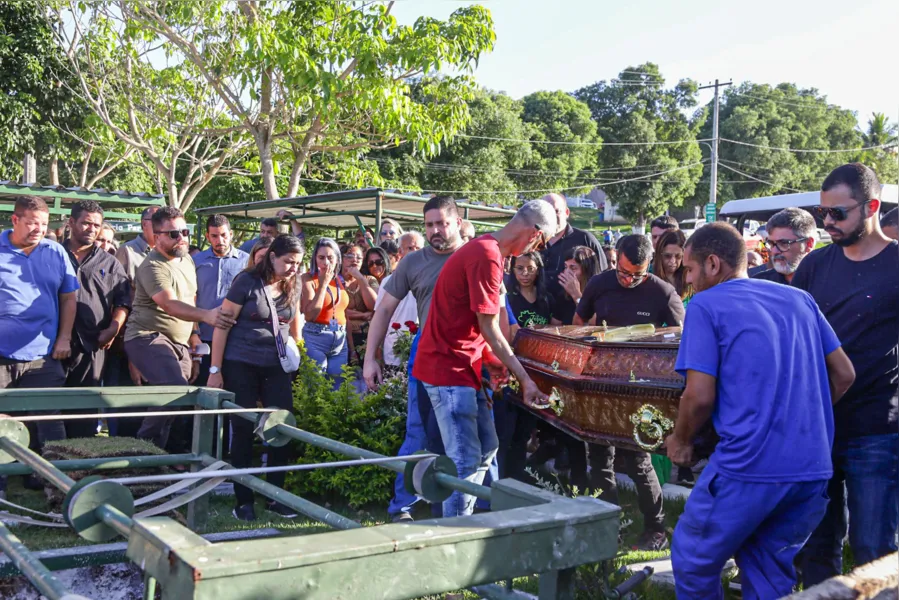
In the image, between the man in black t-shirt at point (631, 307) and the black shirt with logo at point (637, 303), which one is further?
the black shirt with logo at point (637, 303)

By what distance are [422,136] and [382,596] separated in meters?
11.8

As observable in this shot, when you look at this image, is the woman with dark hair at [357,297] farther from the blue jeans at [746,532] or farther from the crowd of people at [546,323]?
the blue jeans at [746,532]

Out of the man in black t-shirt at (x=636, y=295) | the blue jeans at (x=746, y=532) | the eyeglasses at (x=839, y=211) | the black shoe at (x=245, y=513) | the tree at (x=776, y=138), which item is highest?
the tree at (x=776, y=138)

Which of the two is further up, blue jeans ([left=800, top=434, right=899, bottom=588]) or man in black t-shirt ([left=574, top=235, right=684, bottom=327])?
man in black t-shirt ([left=574, top=235, right=684, bottom=327])

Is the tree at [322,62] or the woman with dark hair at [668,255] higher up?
the tree at [322,62]

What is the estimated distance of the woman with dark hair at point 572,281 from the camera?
241 inches

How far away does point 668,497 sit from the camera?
18.6 ft

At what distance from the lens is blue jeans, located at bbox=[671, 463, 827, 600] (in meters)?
2.86

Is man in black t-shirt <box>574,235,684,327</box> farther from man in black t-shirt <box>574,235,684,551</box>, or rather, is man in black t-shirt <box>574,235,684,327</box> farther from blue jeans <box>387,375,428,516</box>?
blue jeans <box>387,375,428,516</box>

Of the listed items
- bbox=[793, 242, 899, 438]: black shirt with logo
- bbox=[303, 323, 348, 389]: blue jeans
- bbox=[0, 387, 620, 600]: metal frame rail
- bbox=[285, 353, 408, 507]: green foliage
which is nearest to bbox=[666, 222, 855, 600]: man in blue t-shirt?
bbox=[793, 242, 899, 438]: black shirt with logo

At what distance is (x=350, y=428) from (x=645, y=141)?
50.7 metres

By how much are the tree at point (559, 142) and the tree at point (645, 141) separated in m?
1.93

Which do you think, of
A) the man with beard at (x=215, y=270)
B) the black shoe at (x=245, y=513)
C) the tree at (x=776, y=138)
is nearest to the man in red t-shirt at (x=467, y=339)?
the black shoe at (x=245, y=513)

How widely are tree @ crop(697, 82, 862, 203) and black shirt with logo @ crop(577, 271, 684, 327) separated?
54.0 m
